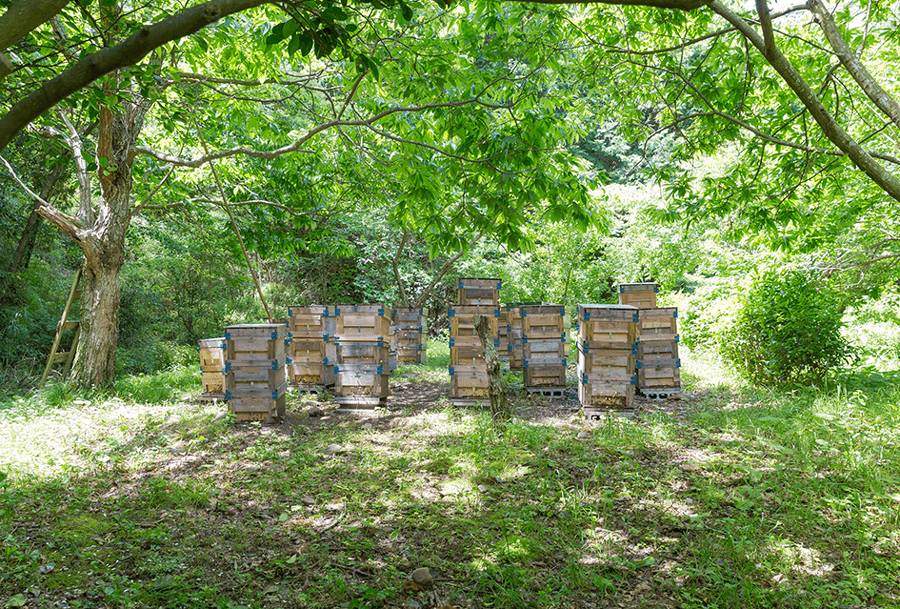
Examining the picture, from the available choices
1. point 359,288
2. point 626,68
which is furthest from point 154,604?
point 359,288

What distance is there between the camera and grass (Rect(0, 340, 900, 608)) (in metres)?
3.34

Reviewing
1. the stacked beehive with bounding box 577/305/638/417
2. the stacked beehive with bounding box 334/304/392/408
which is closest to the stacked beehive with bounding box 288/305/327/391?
the stacked beehive with bounding box 334/304/392/408

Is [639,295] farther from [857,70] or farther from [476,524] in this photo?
[476,524]

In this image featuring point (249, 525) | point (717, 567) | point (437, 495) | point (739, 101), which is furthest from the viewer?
point (739, 101)

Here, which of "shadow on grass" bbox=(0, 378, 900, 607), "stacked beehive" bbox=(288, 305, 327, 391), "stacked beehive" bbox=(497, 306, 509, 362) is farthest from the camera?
"stacked beehive" bbox=(497, 306, 509, 362)

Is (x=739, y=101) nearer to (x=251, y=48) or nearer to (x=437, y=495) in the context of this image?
(x=437, y=495)

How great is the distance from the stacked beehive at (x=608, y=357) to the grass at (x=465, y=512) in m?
0.57

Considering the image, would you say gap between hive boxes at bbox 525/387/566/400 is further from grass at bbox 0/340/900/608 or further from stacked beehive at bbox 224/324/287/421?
stacked beehive at bbox 224/324/287/421

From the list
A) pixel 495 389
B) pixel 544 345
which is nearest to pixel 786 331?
pixel 544 345

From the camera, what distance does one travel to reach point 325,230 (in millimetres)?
11180

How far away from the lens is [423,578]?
3.40 meters

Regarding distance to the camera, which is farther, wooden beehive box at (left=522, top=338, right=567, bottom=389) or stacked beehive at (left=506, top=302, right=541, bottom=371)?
stacked beehive at (left=506, top=302, right=541, bottom=371)

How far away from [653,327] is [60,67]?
9.22 m

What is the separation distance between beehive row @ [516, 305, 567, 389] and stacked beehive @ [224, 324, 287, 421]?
4.67 meters
